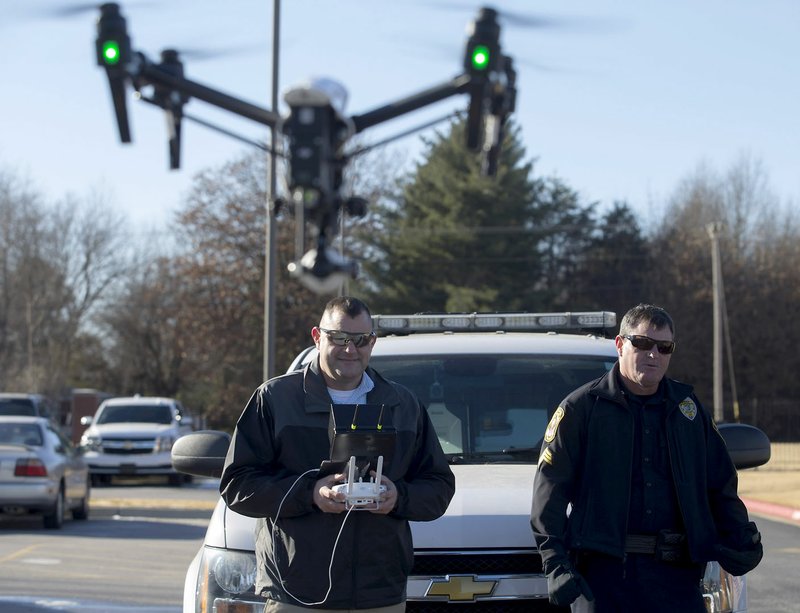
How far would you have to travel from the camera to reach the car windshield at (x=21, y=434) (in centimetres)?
1878

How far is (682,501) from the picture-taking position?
5258 millimetres

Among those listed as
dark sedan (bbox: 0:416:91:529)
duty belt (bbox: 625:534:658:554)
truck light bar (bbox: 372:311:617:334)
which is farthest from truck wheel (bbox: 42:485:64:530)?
duty belt (bbox: 625:534:658:554)

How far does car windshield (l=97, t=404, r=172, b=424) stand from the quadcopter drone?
1054 inches

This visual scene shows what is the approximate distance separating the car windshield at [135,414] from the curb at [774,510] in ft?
41.1

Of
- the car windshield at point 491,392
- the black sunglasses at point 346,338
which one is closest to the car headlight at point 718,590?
the car windshield at point 491,392

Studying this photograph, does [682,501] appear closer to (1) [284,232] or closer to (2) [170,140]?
(2) [170,140]

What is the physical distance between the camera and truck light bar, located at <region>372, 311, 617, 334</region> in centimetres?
803

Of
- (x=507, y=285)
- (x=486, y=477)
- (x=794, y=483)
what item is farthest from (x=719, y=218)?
(x=486, y=477)

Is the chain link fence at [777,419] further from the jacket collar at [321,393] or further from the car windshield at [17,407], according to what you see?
the jacket collar at [321,393]

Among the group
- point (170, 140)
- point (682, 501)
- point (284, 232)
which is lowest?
point (682, 501)

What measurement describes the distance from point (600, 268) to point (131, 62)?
61786 millimetres

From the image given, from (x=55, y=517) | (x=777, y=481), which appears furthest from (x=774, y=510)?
(x=55, y=517)

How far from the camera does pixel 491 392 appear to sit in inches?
273

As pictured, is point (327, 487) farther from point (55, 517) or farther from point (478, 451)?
point (55, 517)
